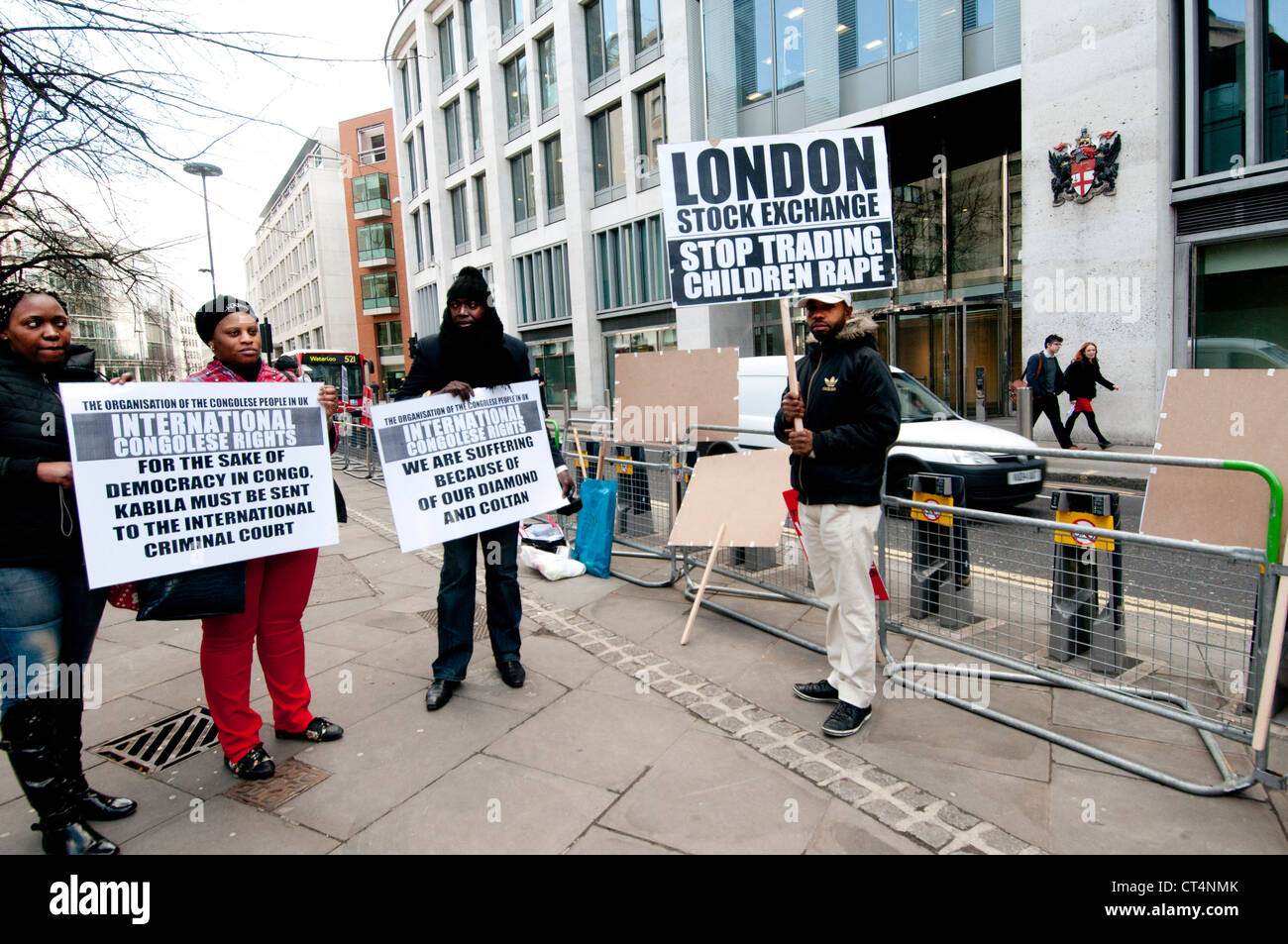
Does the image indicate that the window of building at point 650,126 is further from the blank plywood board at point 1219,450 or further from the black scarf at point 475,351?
the blank plywood board at point 1219,450

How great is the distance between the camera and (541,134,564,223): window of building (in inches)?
1096

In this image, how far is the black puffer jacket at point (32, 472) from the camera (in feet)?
8.53

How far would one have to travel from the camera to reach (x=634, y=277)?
976 inches

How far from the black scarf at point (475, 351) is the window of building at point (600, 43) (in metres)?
23.5

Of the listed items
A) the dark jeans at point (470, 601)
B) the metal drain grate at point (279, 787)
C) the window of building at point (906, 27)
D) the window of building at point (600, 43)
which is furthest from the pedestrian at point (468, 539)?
the window of building at point (600, 43)

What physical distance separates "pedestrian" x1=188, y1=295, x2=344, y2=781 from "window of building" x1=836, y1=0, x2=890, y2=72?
17.1m

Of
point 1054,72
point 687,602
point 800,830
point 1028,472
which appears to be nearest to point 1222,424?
point 800,830

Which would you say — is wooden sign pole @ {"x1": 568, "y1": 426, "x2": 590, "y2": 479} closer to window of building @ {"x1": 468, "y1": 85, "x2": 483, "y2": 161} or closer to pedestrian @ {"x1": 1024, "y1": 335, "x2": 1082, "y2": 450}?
pedestrian @ {"x1": 1024, "y1": 335, "x2": 1082, "y2": 450}

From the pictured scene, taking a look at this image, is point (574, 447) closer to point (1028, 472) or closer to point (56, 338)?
point (1028, 472)

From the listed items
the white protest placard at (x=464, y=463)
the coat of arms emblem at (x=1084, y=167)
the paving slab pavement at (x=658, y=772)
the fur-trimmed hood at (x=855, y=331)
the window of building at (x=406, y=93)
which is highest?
the window of building at (x=406, y=93)

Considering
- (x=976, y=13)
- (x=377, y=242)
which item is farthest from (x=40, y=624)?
(x=377, y=242)

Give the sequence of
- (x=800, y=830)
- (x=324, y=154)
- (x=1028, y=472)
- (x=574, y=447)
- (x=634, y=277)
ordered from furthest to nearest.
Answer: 1. (x=634, y=277)
2. (x=574, y=447)
3. (x=1028, y=472)
4. (x=324, y=154)
5. (x=800, y=830)

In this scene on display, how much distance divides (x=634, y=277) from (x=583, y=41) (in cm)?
856

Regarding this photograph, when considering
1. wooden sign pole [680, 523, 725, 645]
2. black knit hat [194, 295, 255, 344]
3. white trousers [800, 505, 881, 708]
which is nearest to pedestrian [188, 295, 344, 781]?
black knit hat [194, 295, 255, 344]
